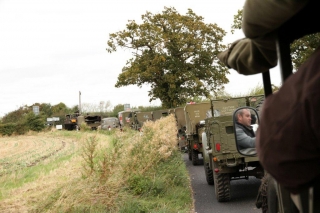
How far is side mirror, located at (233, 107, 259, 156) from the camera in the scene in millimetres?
3594

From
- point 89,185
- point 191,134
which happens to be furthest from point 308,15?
point 191,134

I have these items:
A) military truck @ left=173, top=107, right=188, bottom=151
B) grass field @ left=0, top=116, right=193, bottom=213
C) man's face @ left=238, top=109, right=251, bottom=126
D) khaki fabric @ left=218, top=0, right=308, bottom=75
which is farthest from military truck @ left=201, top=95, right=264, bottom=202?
military truck @ left=173, top=107, right=188, bottom=151

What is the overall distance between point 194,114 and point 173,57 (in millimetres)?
30145

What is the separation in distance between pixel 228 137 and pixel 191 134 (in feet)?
25.7

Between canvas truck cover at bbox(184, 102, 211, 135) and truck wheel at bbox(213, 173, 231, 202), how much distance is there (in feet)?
23.8

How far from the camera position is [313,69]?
57.0 inches

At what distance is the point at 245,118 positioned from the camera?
13.5ft

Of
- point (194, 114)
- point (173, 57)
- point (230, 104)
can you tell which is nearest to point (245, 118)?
point (230, 104)

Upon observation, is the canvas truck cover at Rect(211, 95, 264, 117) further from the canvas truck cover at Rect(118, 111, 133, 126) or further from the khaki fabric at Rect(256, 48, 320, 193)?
the canvas truck cover at Rect(118, 111, 133, 126)

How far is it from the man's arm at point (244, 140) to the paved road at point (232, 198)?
5.46 meters

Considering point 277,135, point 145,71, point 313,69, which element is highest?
point 145,71

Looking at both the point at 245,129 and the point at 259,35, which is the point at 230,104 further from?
the point at 259,35

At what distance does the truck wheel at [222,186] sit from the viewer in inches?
385

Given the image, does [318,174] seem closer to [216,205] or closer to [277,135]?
[277,135]
